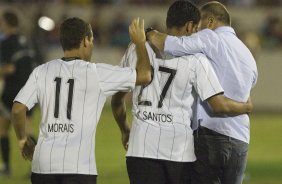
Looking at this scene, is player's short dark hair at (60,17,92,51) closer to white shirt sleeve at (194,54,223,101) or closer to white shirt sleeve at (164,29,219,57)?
white shirt sleeve at (164,29,219,57)

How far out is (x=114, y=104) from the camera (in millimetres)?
7938

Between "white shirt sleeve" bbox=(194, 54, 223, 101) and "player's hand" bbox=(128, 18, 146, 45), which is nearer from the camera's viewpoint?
"player's hand" bbox=(128, 18, 146, 45)

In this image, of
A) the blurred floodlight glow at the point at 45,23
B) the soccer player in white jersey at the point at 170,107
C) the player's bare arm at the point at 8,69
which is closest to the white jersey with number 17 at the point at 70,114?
the soccer player in white jersey at the point at 170,107

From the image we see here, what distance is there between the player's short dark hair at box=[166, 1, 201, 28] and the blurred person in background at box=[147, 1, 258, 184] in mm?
276

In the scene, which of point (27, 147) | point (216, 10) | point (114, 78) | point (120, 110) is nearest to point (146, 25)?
point (216, 10)

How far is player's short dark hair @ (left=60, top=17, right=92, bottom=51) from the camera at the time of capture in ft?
23.6

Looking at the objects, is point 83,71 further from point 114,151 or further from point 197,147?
point 114,151

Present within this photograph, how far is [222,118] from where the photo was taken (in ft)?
25.9

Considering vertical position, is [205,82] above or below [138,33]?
below

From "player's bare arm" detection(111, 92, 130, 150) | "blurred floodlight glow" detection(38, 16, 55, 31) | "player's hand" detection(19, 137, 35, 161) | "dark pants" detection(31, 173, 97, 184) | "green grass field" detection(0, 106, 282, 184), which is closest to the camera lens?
"dark pants" detection(31, 173, 97, 184)

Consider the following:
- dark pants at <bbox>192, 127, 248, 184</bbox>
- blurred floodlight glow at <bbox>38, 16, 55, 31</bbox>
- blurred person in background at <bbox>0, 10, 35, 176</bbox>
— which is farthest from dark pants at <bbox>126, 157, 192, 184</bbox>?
blurred floodlight glow at <bbox>38, 16, 55, 31</bbox>

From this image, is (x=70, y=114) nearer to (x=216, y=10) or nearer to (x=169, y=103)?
(x=169, y=103)

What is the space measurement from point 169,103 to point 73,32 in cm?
96

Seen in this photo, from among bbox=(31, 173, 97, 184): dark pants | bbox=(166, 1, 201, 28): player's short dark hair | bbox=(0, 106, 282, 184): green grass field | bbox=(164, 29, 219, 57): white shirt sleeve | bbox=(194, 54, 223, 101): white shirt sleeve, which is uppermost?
bbox=(166, 1, 201, 28): player's short dark hair
